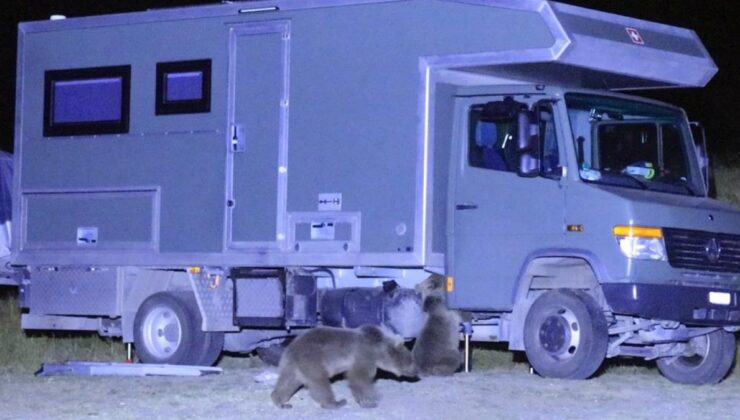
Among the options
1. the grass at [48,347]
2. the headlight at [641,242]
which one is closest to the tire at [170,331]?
the grass at [48,347]

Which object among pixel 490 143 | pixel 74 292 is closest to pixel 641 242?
pixel 490 143

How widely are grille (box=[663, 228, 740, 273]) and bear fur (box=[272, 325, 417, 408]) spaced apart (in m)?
2.73

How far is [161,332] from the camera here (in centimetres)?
1516

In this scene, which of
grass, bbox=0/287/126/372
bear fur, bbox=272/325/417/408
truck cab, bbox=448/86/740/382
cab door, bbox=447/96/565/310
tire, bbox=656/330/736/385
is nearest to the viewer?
bear fur, bbox=272/325/417/408

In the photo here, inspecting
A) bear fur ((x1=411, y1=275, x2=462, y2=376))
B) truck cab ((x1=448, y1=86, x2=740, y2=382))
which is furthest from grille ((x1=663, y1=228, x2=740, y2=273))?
bear fur ((x1=411, y1=275, x2=462, y2=376))

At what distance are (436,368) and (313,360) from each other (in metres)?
2.26

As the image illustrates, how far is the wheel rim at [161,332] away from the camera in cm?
1505

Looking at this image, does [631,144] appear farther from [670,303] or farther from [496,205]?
[670,303]

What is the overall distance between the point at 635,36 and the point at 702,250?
6.50 ft

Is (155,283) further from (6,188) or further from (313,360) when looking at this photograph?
(313,360)

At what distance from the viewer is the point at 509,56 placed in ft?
42.3

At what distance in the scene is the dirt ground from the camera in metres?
11.2

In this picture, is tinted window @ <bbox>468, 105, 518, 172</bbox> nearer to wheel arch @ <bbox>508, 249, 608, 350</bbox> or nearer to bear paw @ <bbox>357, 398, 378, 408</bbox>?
wheel arch @ <bbox>508, 249, 608, 350</bbox>

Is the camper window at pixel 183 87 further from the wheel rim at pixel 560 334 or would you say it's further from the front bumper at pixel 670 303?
the front bumper at pixel 670 303
